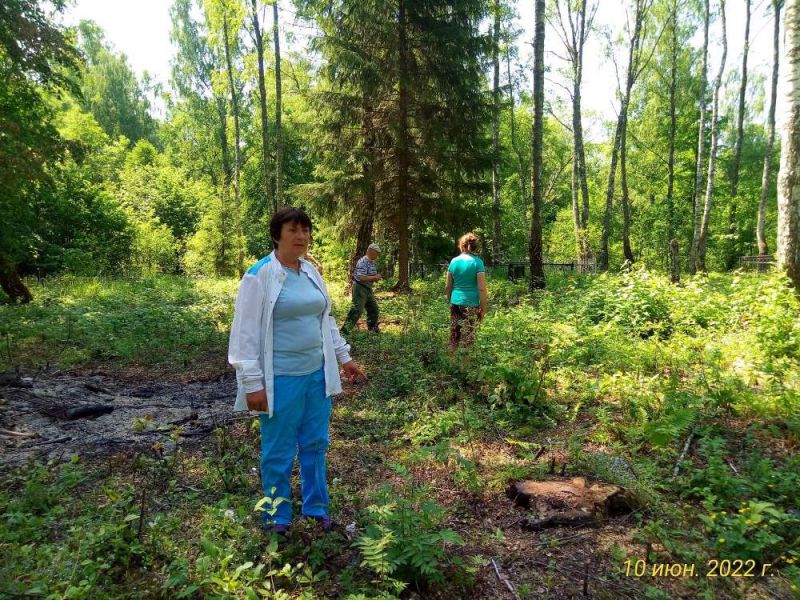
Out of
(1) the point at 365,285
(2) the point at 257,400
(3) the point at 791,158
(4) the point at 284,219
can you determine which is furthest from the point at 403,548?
(3) the point at 791,158

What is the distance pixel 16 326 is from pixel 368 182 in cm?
953

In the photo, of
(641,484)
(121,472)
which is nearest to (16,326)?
(121,472)

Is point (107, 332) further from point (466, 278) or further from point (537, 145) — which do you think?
point (537, 145)

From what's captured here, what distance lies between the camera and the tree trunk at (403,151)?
Answer: 14727mm

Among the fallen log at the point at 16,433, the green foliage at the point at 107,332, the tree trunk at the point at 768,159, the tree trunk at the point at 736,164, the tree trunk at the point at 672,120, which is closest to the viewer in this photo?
the fallen log at the point at 16,433

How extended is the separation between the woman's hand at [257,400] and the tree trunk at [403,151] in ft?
42.0

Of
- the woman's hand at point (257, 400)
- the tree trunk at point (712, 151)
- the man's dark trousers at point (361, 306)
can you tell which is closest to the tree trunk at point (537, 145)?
the man's dark trousers at point (361, 306)

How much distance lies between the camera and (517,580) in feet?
8.77

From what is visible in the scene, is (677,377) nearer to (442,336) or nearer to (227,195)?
(442,336)

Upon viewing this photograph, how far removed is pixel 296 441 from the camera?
2.99 m

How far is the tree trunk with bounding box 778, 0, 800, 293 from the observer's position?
6848 mm

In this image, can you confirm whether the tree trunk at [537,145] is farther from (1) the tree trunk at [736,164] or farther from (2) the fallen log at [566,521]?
(1) the tree trunk at [736,164]

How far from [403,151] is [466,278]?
382 inches

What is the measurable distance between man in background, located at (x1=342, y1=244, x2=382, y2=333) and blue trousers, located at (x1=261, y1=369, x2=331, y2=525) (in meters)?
5.83
